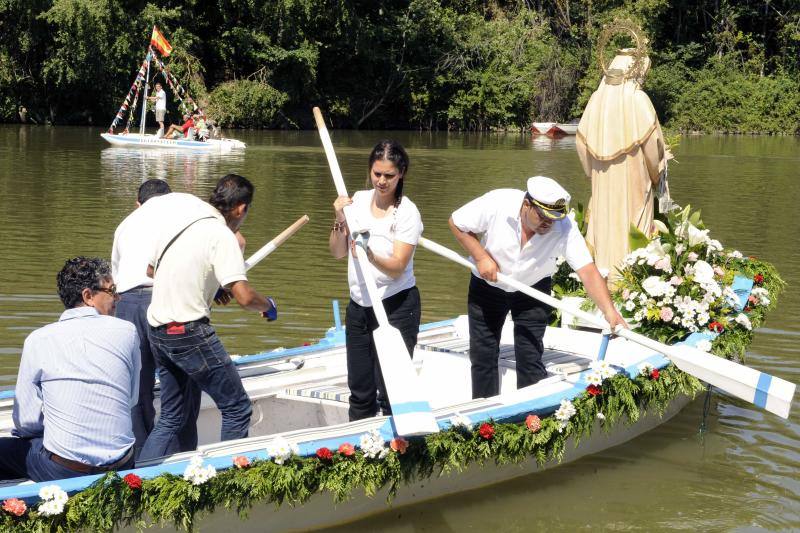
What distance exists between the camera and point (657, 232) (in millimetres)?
8469

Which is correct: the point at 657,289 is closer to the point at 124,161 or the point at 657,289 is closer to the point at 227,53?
the point at 124,161

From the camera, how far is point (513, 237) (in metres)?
6.22

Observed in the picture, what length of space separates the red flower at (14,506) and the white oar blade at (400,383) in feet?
6.07

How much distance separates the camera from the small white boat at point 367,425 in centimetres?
521

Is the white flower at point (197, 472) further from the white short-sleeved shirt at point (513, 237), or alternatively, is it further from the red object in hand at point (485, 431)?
the white short-sleeved shirt at point (513, 237)

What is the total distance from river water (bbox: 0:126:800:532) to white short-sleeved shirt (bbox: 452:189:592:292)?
1.44 m

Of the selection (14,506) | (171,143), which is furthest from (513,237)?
(171,143)

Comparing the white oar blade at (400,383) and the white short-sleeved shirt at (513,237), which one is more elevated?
the white short-sleeved shirt at (513,237)

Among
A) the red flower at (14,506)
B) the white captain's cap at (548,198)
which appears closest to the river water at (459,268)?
the white captain's cap at (548,198)

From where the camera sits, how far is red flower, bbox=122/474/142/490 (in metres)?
4.77

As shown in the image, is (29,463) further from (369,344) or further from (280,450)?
(369,344)

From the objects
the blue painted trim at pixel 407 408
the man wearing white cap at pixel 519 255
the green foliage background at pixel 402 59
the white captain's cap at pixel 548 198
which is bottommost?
the blue painted trim at pixel 407 408

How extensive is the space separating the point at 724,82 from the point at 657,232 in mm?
43906

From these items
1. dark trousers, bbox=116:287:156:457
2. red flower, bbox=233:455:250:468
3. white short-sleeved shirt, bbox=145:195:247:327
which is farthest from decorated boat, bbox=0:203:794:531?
white short-sleeved shirt, bbox=145:195:247:327
